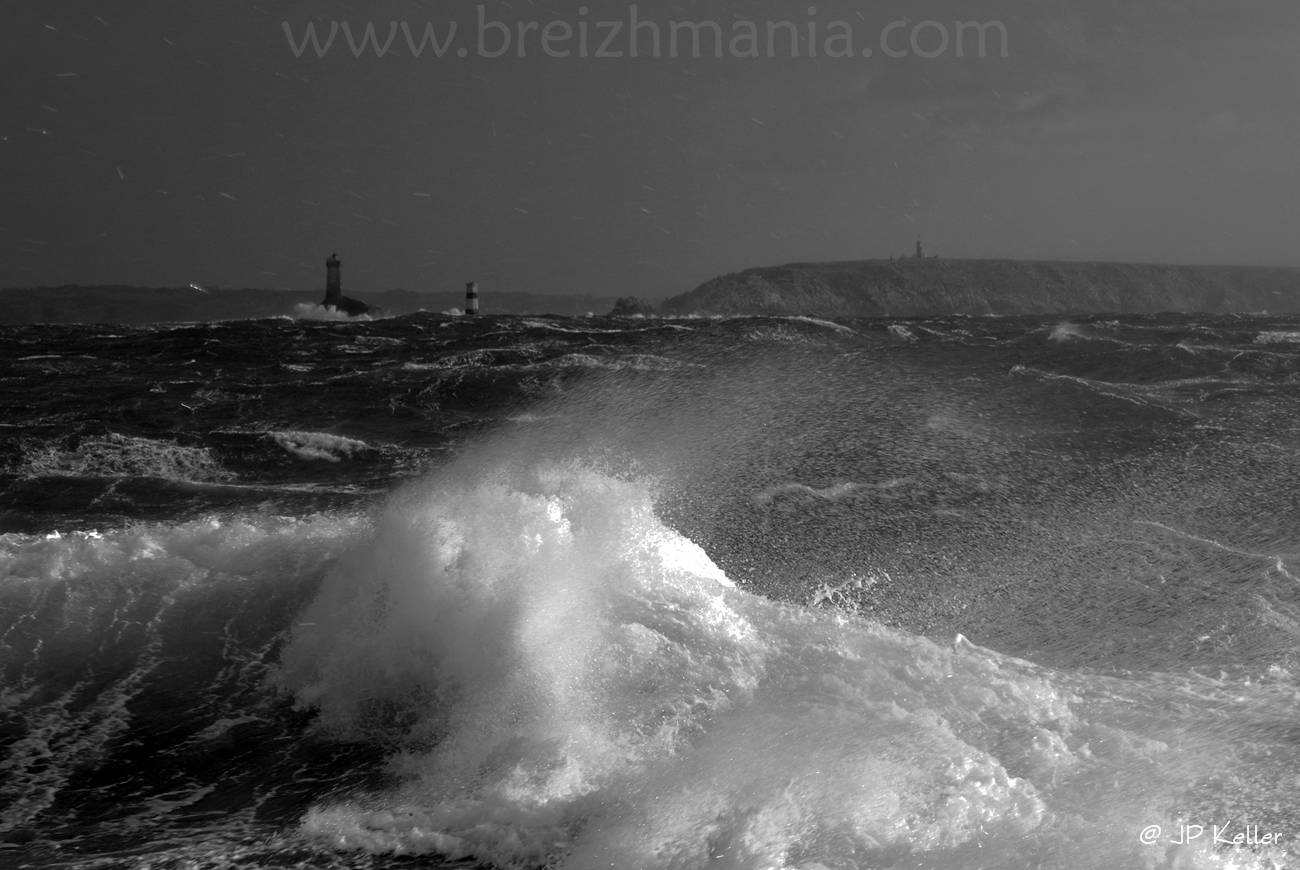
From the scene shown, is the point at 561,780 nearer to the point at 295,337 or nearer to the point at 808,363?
the point at 808,363

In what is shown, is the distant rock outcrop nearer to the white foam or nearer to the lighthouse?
the lighthouse

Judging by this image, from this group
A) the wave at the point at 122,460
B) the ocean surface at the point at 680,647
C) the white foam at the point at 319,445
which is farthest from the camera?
the white foam at the point at 319,445

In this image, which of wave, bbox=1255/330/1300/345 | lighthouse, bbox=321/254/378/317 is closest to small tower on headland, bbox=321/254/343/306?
lighthouse, bbox=321/254/378/317

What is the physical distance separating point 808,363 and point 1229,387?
5.58 metres

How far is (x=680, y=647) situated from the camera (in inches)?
191

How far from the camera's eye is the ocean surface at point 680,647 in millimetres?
3729

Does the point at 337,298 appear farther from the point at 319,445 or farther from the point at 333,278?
the point at 319,445

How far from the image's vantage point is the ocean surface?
3729 millimetres

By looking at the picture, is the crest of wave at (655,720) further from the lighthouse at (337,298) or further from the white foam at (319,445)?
the lighthouse at (337,298)

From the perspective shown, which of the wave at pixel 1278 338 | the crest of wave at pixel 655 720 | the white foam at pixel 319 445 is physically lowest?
the crest of wave at pixel 655 720

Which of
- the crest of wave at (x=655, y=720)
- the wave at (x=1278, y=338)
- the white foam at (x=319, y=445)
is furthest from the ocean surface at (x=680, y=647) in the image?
the wave at (x=1278, y=338)

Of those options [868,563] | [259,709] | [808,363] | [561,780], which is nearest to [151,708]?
[259,709]

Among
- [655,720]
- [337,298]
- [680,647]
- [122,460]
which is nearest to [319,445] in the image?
[122,460]

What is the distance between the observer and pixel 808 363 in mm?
16422
